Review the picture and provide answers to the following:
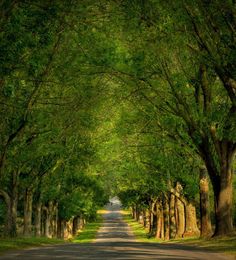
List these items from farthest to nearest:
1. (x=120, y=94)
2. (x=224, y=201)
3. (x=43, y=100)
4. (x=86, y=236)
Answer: (x=86, y=236)
(x=120, y=94)
(x=43, y=100)
(x=224, y=201)

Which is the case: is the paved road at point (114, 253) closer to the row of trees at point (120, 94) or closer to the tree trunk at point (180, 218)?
the row of trees at point (120, 94)

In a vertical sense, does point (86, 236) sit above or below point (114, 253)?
above

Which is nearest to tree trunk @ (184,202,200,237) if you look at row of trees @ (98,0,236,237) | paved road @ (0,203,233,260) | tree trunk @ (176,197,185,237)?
row of trees @ (98,0,236,237)

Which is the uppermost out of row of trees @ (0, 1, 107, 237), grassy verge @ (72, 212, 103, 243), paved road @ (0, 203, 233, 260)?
row of trees @ (0, 1, 107, 237)

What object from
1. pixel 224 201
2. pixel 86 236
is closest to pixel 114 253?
pixel 224 201

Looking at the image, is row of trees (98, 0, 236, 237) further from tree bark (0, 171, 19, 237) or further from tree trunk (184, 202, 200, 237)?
tree bark (0, 171, 19, 237)

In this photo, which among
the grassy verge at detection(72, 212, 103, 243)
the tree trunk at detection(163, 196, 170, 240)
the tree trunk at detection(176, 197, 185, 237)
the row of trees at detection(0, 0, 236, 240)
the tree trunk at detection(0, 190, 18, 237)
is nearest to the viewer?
the row of trees at detection(0, 0, 236, 240)

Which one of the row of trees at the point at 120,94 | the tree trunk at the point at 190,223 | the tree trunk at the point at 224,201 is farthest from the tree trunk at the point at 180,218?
the tree trunk at the point at 224,201

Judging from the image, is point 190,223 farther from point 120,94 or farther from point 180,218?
→ point 120,94

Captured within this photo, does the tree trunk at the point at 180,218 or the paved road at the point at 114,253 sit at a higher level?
the tree trunk at the point at 180,218

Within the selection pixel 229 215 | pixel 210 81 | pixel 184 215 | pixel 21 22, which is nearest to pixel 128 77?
pixel 210 81

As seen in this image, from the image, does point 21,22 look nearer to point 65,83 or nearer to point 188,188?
point 65,83

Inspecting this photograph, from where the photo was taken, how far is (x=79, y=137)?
43.3m

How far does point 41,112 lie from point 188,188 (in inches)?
772
